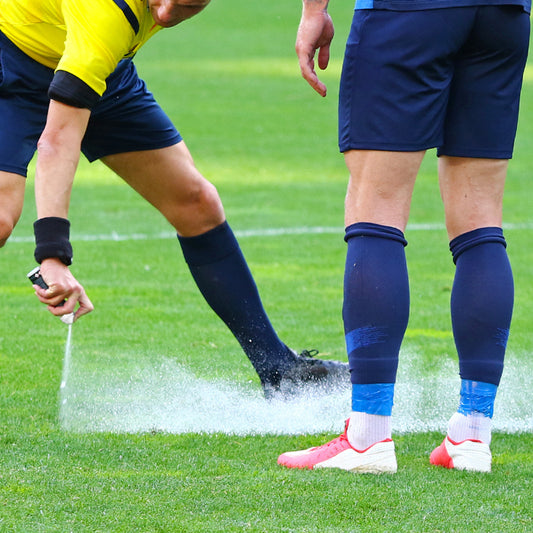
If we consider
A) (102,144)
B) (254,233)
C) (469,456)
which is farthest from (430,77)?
(254,233)

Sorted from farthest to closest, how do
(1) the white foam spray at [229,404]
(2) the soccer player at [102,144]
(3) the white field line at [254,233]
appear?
(3) the white field line at [254,233]
(1) the white foam spray at [229,404]
(2) the soccer player at [102,144]

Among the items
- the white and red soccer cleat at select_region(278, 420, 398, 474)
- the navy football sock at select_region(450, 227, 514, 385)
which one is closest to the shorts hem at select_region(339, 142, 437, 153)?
the navy football sock at select_region(450, 227, 514, 385)

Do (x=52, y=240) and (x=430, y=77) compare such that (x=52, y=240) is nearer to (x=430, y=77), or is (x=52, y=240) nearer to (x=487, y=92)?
Answer: (x=430, y=77)

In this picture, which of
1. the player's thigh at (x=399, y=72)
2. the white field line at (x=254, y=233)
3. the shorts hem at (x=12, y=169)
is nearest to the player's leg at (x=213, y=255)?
the shorts hem at (x=12, y=169)

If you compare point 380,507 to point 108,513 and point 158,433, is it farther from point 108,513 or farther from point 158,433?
point 158,433

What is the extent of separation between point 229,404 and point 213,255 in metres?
0.57

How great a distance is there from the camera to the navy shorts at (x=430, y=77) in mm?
3021

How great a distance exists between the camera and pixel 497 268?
3.24 m

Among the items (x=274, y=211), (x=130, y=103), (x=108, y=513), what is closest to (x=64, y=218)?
(x=108, y=513)

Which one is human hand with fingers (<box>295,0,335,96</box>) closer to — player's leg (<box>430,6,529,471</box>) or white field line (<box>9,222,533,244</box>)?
player's leg (<box>430,6,529,471</box>)

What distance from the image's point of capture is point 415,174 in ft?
10.2

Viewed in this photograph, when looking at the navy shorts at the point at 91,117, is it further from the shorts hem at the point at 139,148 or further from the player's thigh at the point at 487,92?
the player's thigh at the point at 487,92

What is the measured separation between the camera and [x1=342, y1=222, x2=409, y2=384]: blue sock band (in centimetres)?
311

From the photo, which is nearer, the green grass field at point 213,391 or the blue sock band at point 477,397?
the green grass field at point 213,391
